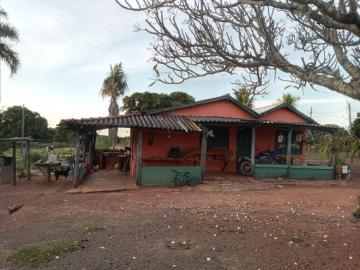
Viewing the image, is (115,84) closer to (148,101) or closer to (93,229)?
(148,101)

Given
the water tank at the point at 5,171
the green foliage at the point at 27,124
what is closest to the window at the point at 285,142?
the water tank at the point at 5,171

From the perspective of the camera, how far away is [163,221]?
8.45m

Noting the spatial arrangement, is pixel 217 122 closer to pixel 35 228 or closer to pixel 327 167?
pixel 327 167

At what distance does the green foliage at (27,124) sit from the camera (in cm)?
5075

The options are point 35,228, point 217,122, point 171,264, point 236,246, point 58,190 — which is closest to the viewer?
point 171,264

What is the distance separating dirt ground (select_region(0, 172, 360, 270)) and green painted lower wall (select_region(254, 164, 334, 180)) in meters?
3.08

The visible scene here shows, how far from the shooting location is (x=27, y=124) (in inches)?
2104

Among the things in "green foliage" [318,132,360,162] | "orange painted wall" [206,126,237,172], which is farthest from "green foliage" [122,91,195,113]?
"green foliage" [318,132,360,162]

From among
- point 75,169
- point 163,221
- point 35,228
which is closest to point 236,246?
point 163,221

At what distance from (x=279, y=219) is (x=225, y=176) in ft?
25.5

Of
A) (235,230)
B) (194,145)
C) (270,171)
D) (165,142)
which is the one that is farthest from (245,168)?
(235,230)

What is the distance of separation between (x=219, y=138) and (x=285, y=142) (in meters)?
3.72

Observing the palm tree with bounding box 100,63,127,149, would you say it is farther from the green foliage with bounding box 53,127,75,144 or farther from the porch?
the porch

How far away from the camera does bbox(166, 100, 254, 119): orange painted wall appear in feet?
59.1
